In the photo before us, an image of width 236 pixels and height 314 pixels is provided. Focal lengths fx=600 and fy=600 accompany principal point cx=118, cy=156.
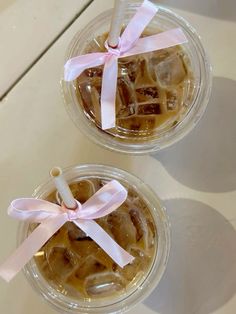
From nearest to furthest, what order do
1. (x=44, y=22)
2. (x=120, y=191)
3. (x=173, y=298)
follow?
(x=120, y=191), (x=173, y=298), (x=44, y=22)

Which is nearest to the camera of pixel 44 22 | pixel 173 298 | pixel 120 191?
pixel 120 191

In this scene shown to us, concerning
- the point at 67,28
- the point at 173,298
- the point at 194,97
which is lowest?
the point at 173,298

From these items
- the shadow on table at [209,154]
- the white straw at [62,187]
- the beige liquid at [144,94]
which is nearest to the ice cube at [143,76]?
the beige liquid at [144,94]

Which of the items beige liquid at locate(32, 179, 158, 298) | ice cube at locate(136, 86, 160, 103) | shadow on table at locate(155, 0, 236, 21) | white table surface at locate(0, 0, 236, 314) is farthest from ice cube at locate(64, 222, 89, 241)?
shadow on table at locate(155, 0, 236, 21)

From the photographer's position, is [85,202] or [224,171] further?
[224,171]

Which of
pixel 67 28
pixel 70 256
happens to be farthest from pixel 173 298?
pixel 67 28

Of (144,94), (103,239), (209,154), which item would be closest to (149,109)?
(144,94)

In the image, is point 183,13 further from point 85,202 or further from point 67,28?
point 85,202
